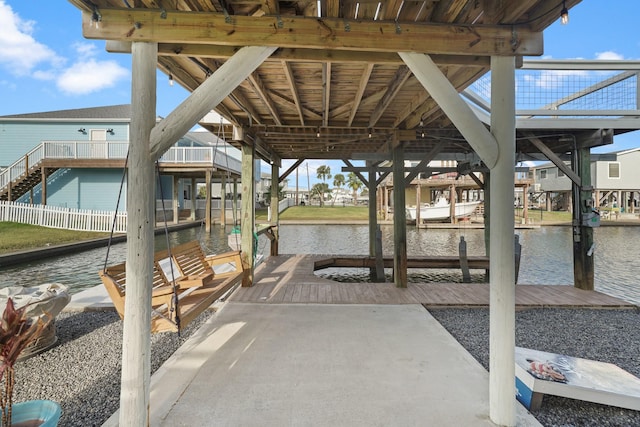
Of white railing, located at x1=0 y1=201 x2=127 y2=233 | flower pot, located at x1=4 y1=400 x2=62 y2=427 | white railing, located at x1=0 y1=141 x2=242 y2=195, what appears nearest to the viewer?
flower pot, located at x1=4 y1=400 x2=62 y2=427

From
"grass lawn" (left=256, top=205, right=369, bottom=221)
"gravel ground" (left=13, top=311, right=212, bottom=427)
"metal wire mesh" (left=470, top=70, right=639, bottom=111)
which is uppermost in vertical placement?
"metal wire mesh" (left=470, top=70, right=639, bottom=111)

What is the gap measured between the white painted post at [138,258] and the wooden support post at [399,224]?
4577 millimetres

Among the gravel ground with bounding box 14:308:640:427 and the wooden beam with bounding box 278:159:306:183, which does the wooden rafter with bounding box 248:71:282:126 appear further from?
the wooden beam with bounding box 278:159:306:183

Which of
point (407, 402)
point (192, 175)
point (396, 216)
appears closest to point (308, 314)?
point (407, 402)

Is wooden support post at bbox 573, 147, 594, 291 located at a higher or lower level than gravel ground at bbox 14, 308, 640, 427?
higher

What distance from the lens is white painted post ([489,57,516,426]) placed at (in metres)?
2.26

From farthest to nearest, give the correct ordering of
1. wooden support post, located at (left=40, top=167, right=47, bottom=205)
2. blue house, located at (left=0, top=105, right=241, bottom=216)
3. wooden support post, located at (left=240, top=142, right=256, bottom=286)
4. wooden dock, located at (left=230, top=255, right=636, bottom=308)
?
blue house, located at (left=0, top=105, right=241, bottom=216), wooden support post, located at (left=40, top=167, right=47, bottom=205), wooden support post, located at (left=240, top=142, right=256, bottom=286), wooden dock, located at (left=230, top=255, right=636, bottom=308)

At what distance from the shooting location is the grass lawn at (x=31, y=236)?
9.69 m

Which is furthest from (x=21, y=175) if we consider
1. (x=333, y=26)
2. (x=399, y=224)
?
(x=333, y=26)

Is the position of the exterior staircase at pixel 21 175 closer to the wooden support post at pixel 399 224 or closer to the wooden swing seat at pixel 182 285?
the wooden swing seat at pixel 182 285

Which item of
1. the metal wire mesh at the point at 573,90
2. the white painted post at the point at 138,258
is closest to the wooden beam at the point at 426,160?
the metal wire mesh at the point at 573,90

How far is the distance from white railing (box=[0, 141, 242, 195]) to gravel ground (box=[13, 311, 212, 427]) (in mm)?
12113

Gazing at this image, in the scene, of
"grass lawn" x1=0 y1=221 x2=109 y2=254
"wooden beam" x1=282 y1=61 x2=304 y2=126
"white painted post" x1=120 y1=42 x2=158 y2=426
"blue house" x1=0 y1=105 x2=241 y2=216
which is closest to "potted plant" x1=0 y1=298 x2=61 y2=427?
"white painted post" x1=120 y1=42 x2=158 y2=426

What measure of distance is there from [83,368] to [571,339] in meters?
5.42
